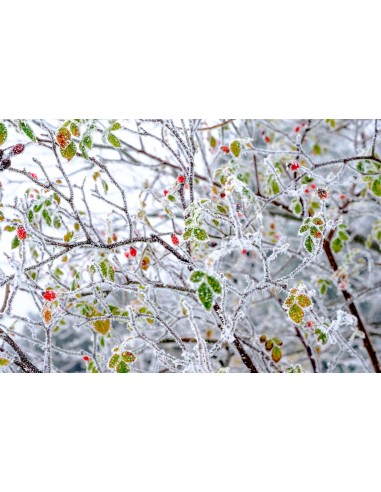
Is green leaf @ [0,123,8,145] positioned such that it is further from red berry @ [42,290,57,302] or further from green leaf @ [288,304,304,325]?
green leaf @ [288,304,304,325]

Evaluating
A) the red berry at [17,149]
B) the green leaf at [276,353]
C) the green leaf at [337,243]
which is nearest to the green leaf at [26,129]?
the red berry at [17,149]

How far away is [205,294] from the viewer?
780 millimetres

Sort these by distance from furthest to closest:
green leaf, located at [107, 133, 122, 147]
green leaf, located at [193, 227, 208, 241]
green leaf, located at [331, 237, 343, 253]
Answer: green leaf, located at [331, 237, 343, 253], green leaf, located at [107, 133, 122, 147], green leaf, located at [193, 227, 208, 241]

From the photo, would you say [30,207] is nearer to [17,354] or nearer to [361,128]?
[17,354]

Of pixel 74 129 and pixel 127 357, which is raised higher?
pixel 74 129

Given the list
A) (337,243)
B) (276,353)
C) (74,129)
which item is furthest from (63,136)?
(337,243)

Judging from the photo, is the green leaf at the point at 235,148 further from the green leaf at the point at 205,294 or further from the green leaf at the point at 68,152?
the green leaf at the point at 205,294

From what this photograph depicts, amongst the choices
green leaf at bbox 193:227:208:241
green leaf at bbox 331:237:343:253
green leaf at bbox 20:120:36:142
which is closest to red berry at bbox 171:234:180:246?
green leaf at bbox 193:227:208:241

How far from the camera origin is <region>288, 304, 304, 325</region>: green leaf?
1.03 meters

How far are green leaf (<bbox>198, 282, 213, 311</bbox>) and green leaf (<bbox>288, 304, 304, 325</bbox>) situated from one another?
1.06 feet

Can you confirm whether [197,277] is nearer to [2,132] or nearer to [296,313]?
[296,313]
